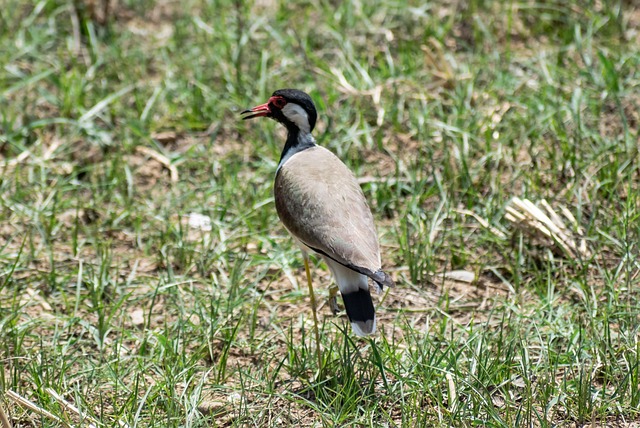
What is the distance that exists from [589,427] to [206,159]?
313 centimetres

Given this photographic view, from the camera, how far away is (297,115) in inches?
183

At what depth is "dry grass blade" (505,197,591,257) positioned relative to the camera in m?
4.86

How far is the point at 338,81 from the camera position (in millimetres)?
6262

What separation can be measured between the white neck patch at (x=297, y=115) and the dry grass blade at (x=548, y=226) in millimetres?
1148

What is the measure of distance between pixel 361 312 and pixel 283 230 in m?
1.69

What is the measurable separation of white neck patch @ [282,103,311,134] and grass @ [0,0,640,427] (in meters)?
0.73

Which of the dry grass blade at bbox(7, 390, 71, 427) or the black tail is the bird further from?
the dry grass blade at bbox(7, 390, 71, 427)

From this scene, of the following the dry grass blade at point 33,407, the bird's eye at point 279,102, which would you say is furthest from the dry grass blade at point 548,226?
the dry grass blade at point 33,407

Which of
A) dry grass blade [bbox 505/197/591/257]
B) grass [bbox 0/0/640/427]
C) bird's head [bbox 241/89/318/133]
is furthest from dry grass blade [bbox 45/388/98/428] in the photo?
dry grass blade [bbox 505/197/591/257]

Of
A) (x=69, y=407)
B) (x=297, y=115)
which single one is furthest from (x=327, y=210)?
(x=69, y=407)

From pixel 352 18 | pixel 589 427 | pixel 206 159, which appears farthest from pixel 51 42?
pixel 589 427

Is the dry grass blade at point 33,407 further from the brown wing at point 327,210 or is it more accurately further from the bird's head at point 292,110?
the bird's head at point 292,110

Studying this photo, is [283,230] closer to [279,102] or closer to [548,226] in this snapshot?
[279,102]

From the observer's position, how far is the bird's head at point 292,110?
461 centimetres
